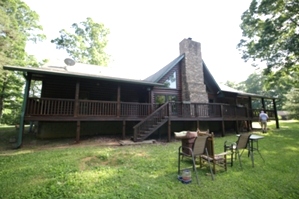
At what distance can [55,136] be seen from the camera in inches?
409

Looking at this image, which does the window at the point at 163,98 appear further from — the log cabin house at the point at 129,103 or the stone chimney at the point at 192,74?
the stone chimney at the point at 192,74

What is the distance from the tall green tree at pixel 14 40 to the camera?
14.2 m

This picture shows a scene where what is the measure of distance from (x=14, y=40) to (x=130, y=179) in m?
19.4

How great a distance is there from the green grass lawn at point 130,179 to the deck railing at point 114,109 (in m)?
2.98

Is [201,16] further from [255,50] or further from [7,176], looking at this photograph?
[7,176]

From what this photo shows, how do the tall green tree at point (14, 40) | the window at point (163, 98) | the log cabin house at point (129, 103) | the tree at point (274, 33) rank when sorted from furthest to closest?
the tall green tree at point (14, 40), the window at point (163, 98), the tree at point (274, 33), the log cabin house at point (129, 103)

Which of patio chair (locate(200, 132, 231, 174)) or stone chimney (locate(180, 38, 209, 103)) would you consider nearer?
patio chair (locate(200, 132, 231, 174))

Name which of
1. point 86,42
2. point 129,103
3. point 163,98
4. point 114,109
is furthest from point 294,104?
point 86,42

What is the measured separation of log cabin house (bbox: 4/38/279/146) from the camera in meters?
8.87

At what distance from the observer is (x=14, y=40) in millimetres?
15570

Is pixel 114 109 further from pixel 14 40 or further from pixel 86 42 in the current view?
pixel 86 42

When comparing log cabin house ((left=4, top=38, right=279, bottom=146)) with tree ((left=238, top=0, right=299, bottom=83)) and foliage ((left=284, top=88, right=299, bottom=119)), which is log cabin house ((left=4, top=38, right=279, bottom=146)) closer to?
tree ((left=238, top=0, right=299, bottom=83))

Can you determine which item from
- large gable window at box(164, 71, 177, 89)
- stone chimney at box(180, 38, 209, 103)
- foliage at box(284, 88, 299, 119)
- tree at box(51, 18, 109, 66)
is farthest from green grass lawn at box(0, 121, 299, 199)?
foliage at box(284, 88, 299, 119)

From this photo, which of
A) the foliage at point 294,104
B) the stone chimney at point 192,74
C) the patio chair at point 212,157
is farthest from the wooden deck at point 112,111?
the foliage at point 294,104
